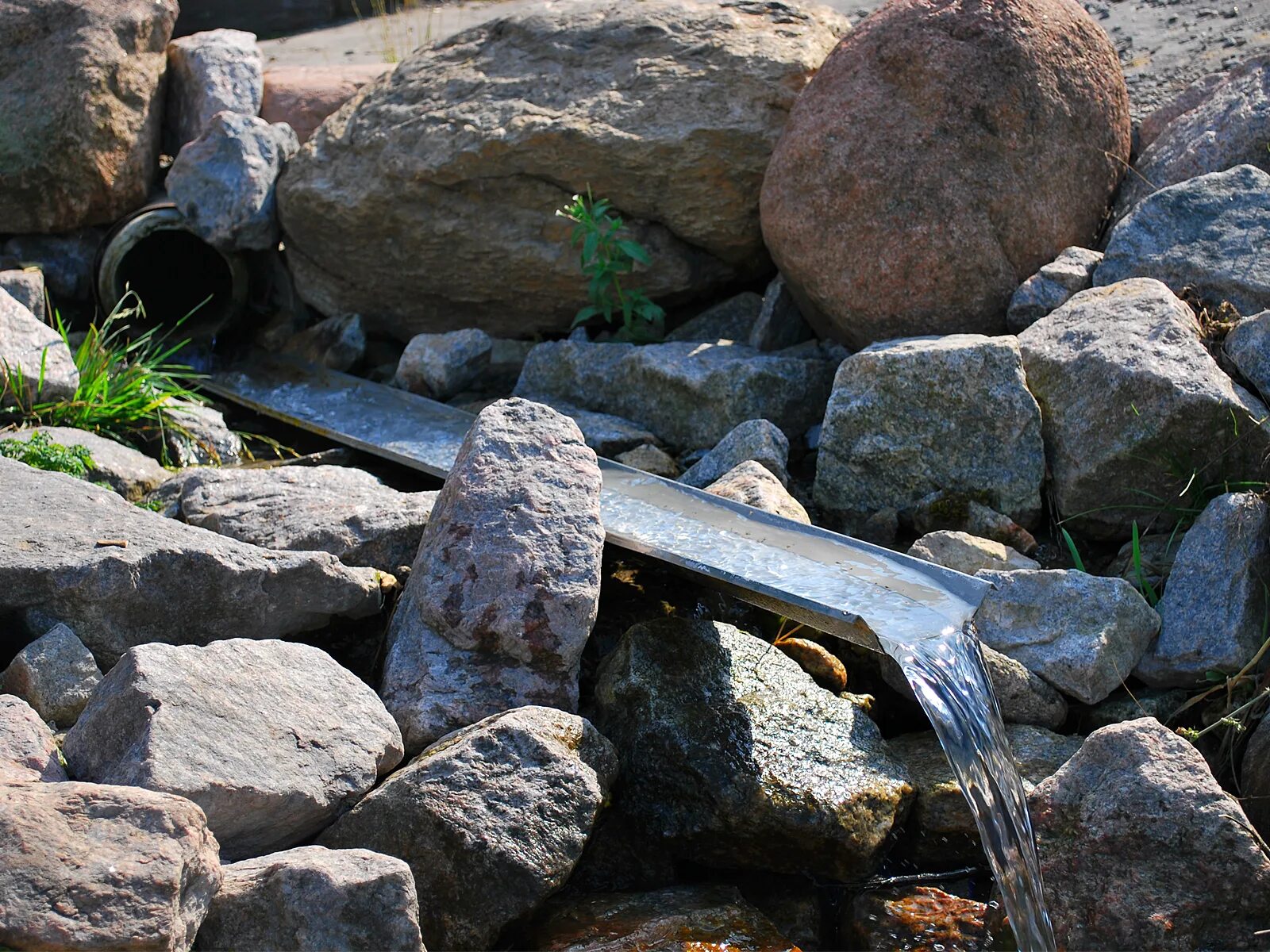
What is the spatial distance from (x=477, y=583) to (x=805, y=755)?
0.98 m

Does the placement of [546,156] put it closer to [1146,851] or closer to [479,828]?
[479,828]

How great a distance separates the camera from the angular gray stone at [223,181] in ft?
21.4

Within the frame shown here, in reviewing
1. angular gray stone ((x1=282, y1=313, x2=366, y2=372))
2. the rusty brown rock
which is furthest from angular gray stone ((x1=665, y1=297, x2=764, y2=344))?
angular gray stone ((x1=282, y1=313, x2=366, y2=372))

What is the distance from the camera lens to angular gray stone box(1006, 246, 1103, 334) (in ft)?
15.8

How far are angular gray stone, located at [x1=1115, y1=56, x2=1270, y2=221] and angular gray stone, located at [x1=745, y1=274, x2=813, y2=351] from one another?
1.41 m

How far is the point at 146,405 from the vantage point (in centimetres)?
537

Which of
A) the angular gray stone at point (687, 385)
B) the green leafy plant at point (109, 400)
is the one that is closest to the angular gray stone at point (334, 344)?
the green leafy plant at point (109, 400)

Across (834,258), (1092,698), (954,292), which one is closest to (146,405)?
(834,258)

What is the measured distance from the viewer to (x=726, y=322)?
19.8 ft

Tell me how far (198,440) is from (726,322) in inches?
97.1

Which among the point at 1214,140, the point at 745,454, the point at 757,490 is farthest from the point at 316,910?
the point at 1214,140

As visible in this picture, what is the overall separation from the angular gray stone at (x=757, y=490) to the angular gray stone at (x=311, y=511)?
38.8 inches

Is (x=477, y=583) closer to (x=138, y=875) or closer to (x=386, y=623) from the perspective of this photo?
(x=386, y=623)

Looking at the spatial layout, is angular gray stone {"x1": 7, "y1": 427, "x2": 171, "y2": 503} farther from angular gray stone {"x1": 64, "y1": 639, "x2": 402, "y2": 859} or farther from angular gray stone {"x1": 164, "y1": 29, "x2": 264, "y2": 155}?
angular gray stone {"x1": 164, "y1": 29, "x2": 264, "y2": 155}
